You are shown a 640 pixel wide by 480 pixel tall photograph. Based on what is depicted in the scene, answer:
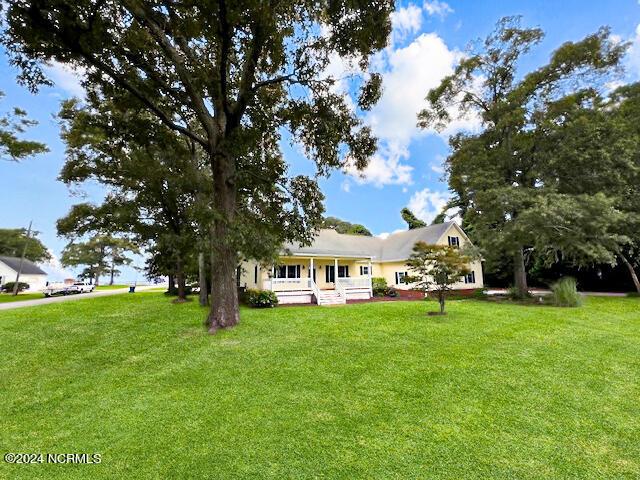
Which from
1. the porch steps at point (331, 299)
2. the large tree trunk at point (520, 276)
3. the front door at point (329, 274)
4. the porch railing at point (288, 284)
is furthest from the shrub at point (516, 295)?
the porch railing at point (288, 284)

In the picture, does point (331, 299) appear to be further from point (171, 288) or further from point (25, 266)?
point (25, 266)

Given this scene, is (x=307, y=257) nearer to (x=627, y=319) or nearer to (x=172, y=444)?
(x=627, y=319)

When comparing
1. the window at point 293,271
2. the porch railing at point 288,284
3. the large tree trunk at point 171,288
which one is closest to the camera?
the porch railing at point 288,284

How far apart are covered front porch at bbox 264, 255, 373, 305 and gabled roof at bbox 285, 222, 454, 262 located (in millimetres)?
577

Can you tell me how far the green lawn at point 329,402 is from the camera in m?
3.35

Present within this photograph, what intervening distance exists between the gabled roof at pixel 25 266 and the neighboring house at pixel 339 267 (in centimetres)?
4215

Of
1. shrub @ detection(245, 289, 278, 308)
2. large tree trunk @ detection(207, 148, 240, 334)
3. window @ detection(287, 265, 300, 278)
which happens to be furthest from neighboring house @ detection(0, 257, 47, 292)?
large tree trunk @ detection(207, 148, 240, 334)

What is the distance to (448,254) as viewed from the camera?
11.3 meters

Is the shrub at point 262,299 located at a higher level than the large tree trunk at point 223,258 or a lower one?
lower

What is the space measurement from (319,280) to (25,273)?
49.2 metres

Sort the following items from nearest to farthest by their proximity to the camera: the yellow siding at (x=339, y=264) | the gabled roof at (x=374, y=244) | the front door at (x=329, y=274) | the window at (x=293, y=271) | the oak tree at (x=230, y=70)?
the oak tree at (x=230, y=70)
the yellow siding at (x=339, y=264)
the window at (x=293, y=271)
the gabled roof at (x=374, y=244)
the front door at (x=329, y=274)

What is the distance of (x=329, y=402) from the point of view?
4.75 m

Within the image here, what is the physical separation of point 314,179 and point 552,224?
1256 centimetres

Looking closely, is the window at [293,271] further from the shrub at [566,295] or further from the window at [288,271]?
the shrub at [566,295]
